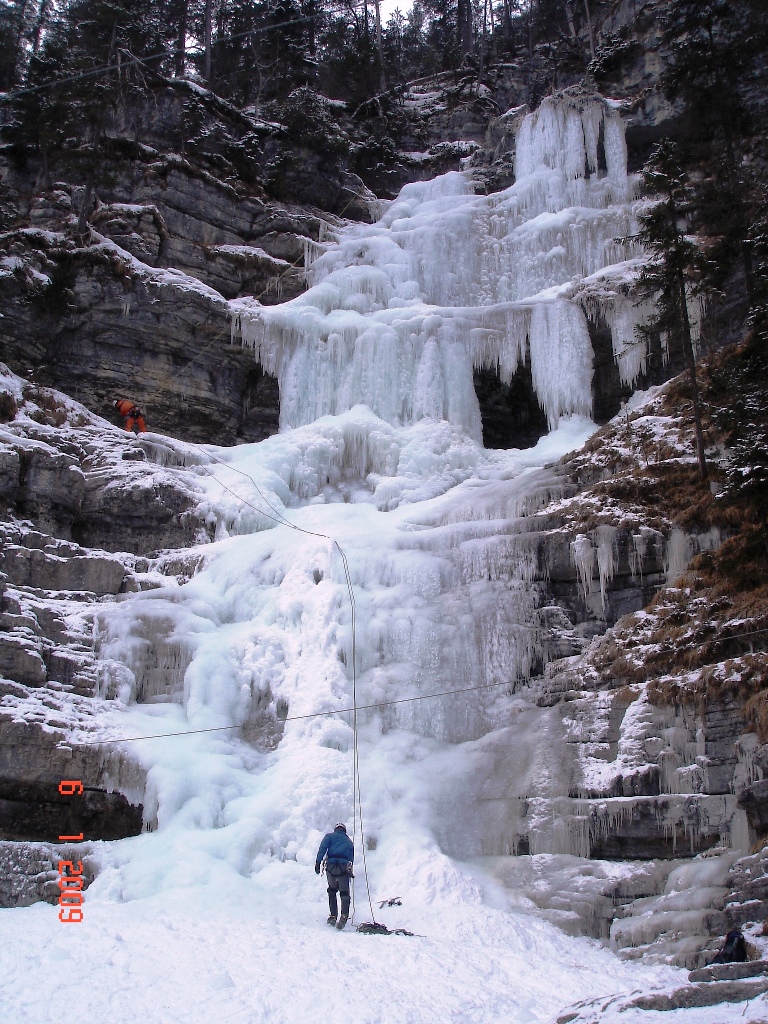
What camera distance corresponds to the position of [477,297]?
2622cm

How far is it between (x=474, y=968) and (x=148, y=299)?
64.1 feet

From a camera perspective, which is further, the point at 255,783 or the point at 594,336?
the point at 594,336

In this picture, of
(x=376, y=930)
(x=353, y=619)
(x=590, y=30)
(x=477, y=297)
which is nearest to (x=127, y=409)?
(x=353, y=619)

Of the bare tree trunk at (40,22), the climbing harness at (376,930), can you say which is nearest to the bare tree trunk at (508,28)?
the bare tree trunk at (40,22)

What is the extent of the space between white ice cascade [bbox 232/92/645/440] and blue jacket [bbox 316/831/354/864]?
14852 mm

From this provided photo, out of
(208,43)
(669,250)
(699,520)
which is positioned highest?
(208,43)

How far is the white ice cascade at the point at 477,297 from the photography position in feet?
74.9

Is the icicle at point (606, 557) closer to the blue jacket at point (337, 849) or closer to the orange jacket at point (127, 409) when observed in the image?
the blue jacket at point (337, 849)

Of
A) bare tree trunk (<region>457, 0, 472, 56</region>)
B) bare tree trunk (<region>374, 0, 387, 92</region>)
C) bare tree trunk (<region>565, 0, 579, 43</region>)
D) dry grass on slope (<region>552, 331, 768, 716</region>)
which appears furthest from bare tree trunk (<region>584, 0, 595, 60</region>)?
dry grass on slope (<region>552, 331, 768, 716</region>)

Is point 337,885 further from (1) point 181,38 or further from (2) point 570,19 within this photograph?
(2) point 570,19

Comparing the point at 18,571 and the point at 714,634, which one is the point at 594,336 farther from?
the point at 18,571

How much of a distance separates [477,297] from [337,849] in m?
20.2

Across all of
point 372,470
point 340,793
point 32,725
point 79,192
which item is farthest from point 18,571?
point 79,192

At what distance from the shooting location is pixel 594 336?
2308cm
